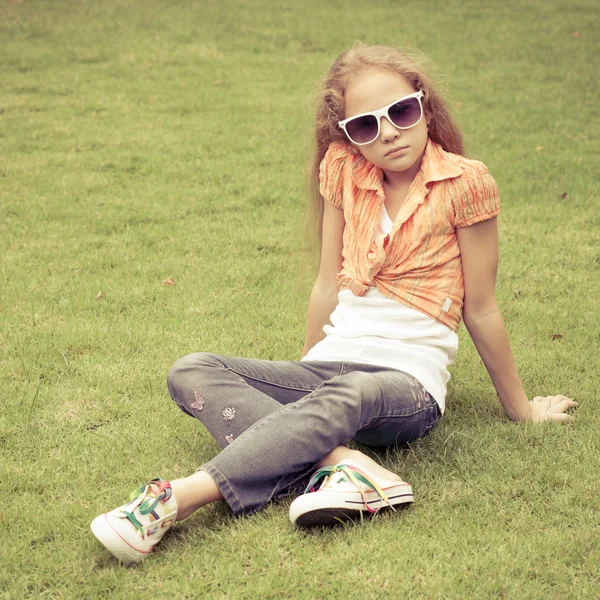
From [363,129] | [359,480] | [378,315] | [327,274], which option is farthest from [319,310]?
[359,480]

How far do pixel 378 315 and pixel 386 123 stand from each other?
0.65m

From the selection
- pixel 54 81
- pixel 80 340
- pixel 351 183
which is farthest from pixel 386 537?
pixel 54 81

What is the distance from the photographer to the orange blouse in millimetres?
2752

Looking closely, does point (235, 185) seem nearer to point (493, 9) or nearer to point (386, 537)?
point (386, 537)

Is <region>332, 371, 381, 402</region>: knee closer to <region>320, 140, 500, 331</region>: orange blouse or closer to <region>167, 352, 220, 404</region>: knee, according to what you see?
<region>320, 140, 500, 331</region>: orange blouse

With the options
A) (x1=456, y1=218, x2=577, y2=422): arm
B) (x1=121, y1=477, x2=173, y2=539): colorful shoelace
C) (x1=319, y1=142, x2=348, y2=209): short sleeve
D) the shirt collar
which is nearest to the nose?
the shirt collar

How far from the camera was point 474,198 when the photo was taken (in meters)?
2.74

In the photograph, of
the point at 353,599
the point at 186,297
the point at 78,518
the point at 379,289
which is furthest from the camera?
the point at 186,297

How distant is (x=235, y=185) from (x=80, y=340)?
2.42 meters

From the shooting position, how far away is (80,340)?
3.84 meters

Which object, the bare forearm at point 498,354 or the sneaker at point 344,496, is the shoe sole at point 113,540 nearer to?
the sneaker at point 344,496

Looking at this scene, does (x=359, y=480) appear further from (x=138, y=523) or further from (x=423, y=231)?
→ (x=423, y=231)

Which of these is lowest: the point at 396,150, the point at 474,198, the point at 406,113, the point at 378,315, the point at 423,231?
the point at 378,315

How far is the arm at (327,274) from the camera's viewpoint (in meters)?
3.09
